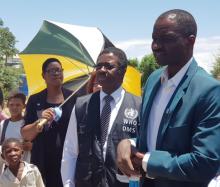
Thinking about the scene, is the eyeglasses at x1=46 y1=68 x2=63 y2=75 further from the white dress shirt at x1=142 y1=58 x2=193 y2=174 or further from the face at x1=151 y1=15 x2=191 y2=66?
the face at x1=151 y1=15 x2=191 y2=66

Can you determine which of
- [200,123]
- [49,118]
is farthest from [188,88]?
[49,118]

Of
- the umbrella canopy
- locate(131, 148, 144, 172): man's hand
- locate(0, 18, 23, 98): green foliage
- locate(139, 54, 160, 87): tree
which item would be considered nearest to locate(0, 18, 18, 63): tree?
locate(0, 18, 23, 98): green foliage

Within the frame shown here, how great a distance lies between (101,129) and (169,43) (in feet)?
4.50

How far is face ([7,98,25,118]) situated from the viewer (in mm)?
5184

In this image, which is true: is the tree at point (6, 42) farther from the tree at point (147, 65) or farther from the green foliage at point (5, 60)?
the tree at point (147, 65)

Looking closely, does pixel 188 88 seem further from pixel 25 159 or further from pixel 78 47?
pixel 78 47

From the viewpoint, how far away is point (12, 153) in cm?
461

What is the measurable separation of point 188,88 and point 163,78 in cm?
23

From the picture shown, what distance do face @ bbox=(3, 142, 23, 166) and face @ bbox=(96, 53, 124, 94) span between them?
1.70 m

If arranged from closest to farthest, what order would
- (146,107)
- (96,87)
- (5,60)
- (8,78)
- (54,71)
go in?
(146,107) < (96,87) < (54,71) < (8,78) < (5,60)

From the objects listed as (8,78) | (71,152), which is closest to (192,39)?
(71,152)

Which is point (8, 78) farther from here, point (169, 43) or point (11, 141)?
point (169, 43)

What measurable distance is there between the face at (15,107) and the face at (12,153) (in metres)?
0.62

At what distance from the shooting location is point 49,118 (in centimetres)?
414
